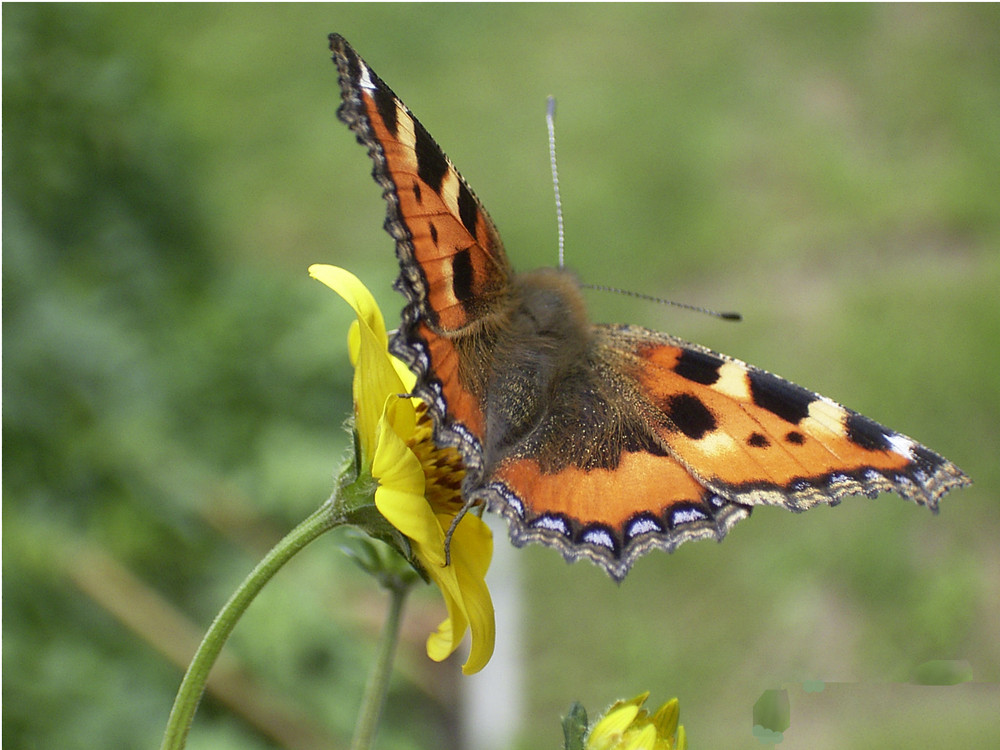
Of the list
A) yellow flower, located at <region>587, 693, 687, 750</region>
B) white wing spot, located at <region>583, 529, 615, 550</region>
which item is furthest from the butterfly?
yellow flower, located at <region>587, 693, 687, 750</region>

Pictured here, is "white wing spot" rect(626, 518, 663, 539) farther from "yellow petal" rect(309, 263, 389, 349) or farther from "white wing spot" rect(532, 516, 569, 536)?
"yellow petal" rect(309, 263, 389, 349)

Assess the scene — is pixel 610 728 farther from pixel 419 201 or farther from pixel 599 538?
pixel 419 201

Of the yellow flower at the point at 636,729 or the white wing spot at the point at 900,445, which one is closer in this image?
the yellow flower at the point at 636,729

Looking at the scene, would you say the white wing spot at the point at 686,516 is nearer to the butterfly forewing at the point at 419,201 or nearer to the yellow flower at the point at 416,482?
the yellow flower at the point at 416,482

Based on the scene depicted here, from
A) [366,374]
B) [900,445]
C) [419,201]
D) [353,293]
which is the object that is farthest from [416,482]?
[900,445]

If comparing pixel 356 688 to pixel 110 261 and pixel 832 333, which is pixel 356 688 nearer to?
pixel 110 261

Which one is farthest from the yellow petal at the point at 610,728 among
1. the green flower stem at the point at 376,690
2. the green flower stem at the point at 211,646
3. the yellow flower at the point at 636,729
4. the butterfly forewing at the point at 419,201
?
the butterfly forewing at the point at 419,201

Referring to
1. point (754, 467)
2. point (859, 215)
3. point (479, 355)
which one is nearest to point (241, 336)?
point (479, 355)
